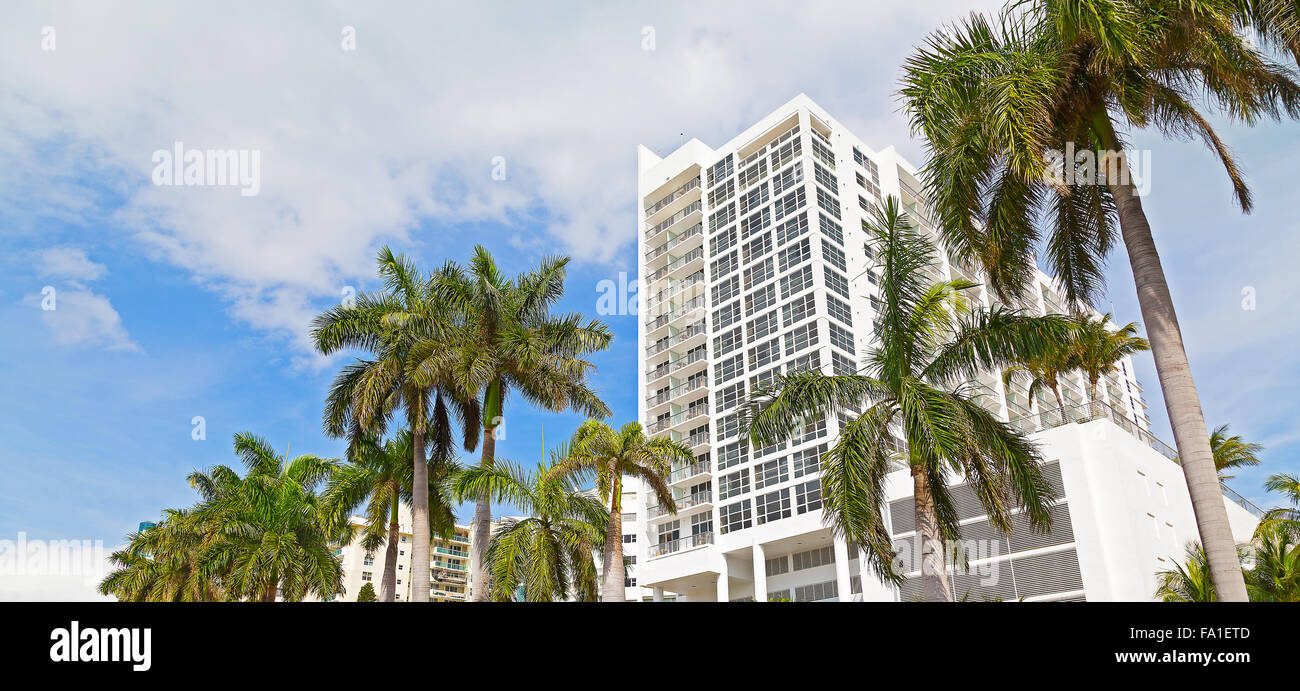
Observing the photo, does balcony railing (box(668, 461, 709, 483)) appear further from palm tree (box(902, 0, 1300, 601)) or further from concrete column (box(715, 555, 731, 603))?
palm tree (box(902, 0, 1300, 601))

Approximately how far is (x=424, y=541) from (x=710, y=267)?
5487 centimetres

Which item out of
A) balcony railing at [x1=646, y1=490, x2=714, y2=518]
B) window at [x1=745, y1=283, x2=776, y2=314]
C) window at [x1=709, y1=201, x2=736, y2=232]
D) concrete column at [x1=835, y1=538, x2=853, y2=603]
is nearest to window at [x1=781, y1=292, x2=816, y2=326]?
window at [x1=745, y1=283, x2=776, y2=314]

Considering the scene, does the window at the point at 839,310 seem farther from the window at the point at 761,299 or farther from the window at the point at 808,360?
the window at the point at 761,299

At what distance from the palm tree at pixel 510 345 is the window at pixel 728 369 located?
42814 mm

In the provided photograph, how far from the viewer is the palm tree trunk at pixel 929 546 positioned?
58.0ft

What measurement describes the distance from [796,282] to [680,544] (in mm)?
22598

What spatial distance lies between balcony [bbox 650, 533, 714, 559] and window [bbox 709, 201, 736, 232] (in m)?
27.6

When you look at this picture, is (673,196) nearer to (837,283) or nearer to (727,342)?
(727,342)

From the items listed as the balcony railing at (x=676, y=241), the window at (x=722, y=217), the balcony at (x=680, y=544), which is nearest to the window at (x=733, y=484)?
the balcony at (x=680, y=544)

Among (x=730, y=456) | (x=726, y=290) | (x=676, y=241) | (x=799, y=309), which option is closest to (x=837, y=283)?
(x=799, y=309)

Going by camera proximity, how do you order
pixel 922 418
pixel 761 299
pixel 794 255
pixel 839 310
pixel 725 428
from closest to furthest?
pixel 922 418 → pixel 839 310 → pixel 725 428 → pixel 794 255 → pixel 761 299

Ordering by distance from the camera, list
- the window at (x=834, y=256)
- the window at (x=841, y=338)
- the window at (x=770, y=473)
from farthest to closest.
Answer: the window at (x=834, y=256)
the window at (x=841, y=338)
the window at (x=770, y=473)

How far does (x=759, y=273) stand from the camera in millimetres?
72688

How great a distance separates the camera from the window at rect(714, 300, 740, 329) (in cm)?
7344
